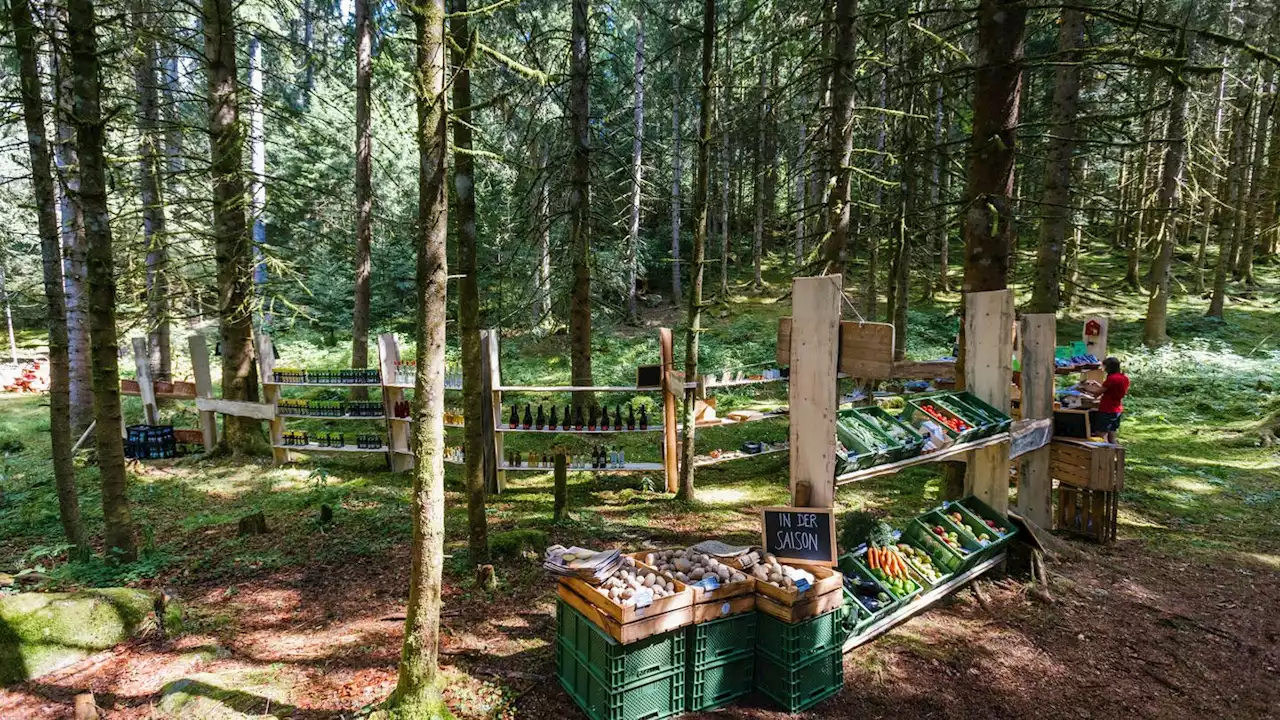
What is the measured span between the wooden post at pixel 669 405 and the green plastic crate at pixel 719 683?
160 inches

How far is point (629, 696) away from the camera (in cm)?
329

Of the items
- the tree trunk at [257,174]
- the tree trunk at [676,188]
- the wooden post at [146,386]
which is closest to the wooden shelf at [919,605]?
the tree trunk at [257,174]

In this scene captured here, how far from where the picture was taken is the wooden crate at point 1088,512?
619cm

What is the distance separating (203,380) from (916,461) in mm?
10350

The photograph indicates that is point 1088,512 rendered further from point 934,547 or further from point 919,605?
point 919,605

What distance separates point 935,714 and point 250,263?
409 inches

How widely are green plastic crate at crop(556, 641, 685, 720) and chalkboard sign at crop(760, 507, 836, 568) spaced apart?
1071mm

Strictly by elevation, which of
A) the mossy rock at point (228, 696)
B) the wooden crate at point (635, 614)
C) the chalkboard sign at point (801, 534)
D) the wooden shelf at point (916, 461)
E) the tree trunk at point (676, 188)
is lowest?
the mossy rock at point (228, 696)

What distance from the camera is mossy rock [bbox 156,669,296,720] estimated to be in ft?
11.0

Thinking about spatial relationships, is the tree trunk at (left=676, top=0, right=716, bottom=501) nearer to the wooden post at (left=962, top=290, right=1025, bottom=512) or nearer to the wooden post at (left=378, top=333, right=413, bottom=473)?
the wooden post at (left=962, top=290, right=1025, bottom=512)

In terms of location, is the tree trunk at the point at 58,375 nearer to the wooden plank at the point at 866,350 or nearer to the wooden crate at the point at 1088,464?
the wooden plank at the point at 866,350

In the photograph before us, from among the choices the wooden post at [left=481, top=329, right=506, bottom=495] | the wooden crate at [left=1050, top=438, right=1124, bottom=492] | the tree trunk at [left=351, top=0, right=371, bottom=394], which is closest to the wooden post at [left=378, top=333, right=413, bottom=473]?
the wooden post at [left=481, top=329, right=506, bottom=495]

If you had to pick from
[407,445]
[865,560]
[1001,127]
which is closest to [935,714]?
[865,560]

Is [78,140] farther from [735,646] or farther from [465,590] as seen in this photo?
[735,646]
